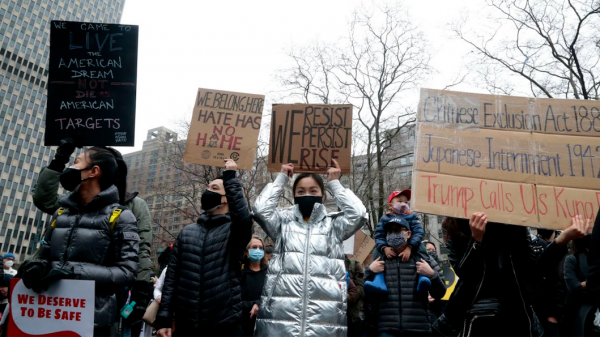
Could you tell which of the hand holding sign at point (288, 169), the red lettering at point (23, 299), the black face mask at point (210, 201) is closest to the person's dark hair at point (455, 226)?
the hand holding sign at point (288, 169)

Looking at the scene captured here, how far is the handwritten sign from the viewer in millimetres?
3098

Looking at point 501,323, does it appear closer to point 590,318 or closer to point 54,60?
point 590,318

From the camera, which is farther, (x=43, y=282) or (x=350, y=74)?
(x=350, y=74)

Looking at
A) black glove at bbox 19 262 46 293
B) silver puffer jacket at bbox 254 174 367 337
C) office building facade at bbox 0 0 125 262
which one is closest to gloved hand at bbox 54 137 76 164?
black glove at bbox 19 262 46 293

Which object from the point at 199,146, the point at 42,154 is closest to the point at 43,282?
the point at 199,146

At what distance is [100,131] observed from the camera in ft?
12.5

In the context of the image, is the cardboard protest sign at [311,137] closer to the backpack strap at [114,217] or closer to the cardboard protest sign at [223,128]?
the cardboard protest sign at [223,128]

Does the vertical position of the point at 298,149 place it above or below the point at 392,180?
below

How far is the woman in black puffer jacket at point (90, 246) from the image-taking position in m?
2.72

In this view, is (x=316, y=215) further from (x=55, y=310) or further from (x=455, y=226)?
(x=55, y=310)

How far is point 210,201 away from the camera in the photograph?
3.94 m

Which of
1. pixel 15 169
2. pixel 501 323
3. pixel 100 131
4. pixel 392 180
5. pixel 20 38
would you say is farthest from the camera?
pixel 15 169

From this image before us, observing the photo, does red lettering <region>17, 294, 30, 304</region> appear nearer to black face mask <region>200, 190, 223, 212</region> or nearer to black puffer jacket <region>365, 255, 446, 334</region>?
black face mask <region>200, 190, 223, 212</region>

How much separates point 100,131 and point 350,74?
1804 centimetres
